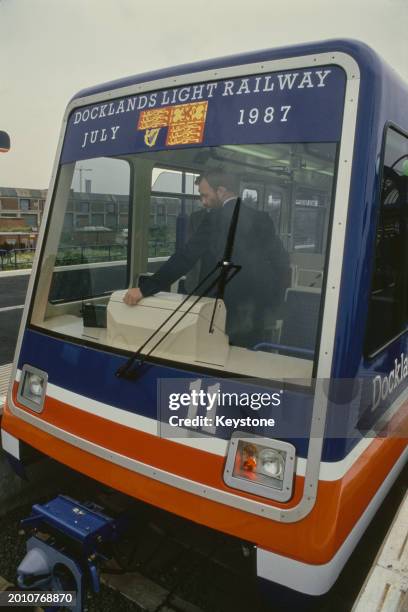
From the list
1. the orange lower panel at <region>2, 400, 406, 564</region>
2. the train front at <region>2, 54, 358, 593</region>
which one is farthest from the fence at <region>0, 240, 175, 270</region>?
the orange lower panel at <region>2, 400, 406, 564</region>

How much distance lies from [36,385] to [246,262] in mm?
1353

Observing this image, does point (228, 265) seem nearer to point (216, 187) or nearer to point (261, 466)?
point (216, 187)

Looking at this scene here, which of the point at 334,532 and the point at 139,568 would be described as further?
the point at 139,568

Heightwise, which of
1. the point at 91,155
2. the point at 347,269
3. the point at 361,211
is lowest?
the point at 347,269

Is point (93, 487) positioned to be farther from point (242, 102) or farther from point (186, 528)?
point (242, 102)

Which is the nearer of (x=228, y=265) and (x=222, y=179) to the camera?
(x=228, y=265)

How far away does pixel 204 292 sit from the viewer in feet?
8.07

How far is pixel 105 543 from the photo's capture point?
243cm

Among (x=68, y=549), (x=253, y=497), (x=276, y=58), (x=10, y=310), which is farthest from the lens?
(x=10, y=310)

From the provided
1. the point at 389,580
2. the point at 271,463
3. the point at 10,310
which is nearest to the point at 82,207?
the point at 271,463

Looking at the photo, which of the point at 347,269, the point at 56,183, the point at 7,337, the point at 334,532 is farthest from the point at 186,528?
the point at 7,337

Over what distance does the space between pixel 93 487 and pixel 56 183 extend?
1.77m

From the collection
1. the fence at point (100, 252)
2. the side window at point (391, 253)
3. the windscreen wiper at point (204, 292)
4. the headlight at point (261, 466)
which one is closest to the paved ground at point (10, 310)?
the fence at point (100, 252)

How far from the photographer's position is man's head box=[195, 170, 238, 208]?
2.60m
